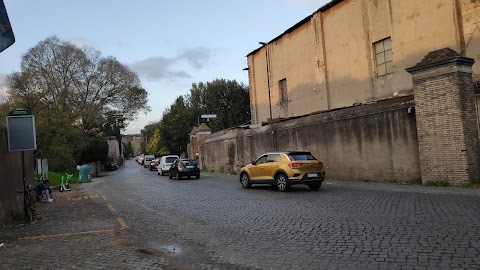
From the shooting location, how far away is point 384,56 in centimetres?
2166

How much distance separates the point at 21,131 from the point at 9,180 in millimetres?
1368

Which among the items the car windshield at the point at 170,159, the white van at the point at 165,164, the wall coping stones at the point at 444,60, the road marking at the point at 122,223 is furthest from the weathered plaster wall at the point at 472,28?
the car windshield at the point at 170,159

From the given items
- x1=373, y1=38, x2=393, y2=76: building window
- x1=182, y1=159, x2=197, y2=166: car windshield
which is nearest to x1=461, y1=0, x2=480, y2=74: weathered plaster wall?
x1=373, y1=38, x2=393, y2=76: building window

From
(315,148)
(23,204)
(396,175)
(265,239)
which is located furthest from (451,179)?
(23,204)

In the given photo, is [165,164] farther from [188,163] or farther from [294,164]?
[294,164]

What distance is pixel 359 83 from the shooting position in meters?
23.3

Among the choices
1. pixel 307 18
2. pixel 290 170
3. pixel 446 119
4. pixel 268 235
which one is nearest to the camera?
pixel 268 235

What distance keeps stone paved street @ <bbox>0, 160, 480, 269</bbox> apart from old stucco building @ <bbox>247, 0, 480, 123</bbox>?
8.45 m

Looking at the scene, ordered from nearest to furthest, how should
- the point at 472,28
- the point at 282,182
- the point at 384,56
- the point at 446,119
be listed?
the point at 446,119 < the point at 282,182 < the point at 472,28 < the point at 384,56

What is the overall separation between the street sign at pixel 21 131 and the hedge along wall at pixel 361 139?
12.9 metres

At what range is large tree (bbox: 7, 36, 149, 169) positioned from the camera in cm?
4691

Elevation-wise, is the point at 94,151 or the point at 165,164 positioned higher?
the point at 94,151

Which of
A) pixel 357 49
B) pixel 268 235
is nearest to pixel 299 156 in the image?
pixel 268 235

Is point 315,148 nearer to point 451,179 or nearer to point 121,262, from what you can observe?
point 451,179
